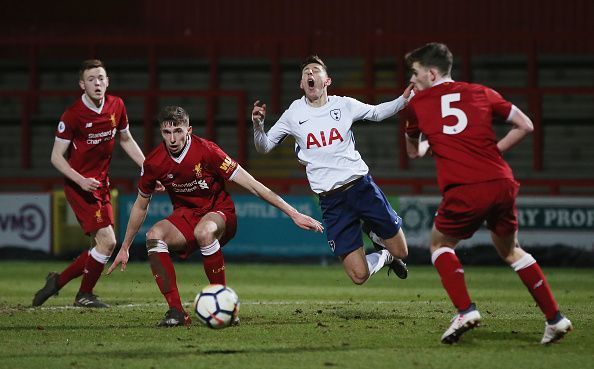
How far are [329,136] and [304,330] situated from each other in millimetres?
1766

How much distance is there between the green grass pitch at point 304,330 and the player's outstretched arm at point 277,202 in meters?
0.77

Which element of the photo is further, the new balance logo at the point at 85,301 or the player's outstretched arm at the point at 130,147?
the player's outstretched arm at the point at 130,147

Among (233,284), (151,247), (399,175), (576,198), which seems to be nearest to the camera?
(151,247)

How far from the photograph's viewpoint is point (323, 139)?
8.59 meters

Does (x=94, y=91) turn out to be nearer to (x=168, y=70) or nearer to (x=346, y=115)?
(x=346, y=115)

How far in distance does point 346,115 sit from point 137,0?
15.6 meters

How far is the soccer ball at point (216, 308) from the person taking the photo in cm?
699

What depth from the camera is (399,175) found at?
1867 centimetres

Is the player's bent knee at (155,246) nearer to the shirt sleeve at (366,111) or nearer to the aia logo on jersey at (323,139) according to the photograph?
the aia logo on jersey at (323,139)

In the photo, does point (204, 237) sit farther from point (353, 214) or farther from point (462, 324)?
point (462, 324)

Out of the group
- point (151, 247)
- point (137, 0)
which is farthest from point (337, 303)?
point (137, 0)

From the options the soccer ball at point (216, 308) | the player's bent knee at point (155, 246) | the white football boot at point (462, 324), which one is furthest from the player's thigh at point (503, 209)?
the player's bent knee at point (155, 246)

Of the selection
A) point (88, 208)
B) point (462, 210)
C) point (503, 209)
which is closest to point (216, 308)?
point (462, 210)

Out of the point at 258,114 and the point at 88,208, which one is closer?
the point at 258,114
